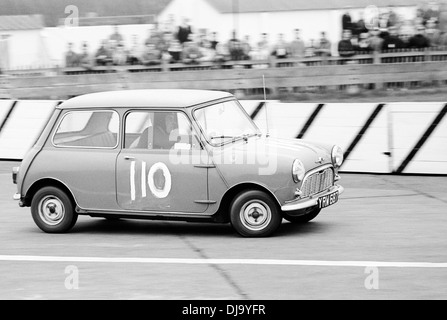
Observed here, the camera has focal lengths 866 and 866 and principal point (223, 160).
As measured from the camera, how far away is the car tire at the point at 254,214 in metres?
8.45

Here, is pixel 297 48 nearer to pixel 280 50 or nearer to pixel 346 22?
pixel 280 50

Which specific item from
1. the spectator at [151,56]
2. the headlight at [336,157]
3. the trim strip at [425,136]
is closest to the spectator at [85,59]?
the spectator at [151,56]

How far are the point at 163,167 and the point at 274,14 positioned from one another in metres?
14.4

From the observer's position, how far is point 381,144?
12.9 meters

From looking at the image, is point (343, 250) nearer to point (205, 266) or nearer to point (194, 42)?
point (205, 266)

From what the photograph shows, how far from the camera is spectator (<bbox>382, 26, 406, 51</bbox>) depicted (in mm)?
18462

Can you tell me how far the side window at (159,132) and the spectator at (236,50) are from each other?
10723 mm

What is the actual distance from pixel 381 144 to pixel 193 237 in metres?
5.02

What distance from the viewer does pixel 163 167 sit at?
8641 mm

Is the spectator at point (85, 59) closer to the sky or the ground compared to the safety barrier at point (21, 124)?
closer to the sky

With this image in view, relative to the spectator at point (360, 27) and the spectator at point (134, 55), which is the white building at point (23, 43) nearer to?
the spectator at point (134, 55)

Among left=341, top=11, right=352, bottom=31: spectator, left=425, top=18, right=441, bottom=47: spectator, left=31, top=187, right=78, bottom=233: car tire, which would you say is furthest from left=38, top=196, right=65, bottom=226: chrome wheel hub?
left=425, top=18, right=441, bottom=47: spectator

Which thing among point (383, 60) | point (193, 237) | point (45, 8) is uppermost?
point (45, 8)
